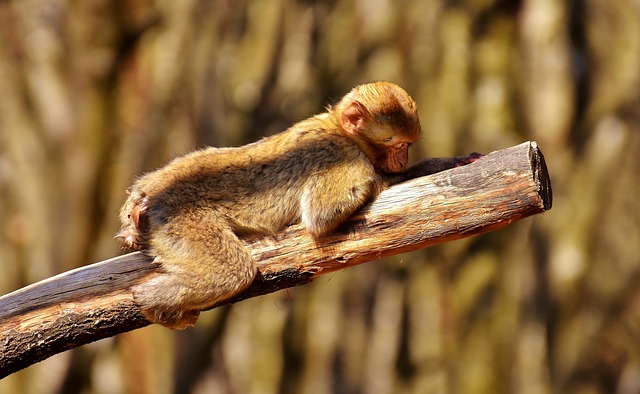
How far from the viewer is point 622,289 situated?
32.6ft

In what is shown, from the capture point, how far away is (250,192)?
557 centimetres

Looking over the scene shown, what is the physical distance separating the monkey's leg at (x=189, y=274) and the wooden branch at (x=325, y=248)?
0.09 metres

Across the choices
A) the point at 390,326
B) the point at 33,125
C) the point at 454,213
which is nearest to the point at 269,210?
the point at 454,213

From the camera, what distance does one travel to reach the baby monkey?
5172mm

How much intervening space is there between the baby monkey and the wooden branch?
10 cm

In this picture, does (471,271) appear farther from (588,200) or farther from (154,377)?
(154,377)

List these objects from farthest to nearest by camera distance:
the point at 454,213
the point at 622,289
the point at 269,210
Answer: the point at 622,289 → the point at 269,210 → the point at 454,213

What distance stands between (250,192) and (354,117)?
74 cm

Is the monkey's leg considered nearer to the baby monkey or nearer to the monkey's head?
the baby monkey

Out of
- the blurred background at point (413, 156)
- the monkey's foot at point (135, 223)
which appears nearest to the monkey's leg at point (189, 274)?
the monkey's foot at point (135, 223)

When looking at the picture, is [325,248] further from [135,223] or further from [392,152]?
[135,223]

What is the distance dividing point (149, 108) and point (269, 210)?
17.4 feet

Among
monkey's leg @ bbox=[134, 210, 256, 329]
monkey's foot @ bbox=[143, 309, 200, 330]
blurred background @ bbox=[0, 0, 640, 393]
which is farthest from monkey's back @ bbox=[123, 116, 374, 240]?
blurred background @ bbox=[0, 0, 640, 393]

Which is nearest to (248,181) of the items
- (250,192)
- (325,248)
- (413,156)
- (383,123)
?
(250,192)
